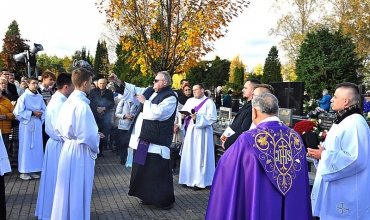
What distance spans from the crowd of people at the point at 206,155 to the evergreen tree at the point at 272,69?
1656 inches

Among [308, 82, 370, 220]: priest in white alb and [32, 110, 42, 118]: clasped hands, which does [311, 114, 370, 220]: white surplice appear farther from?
[32, 110, 42, 118]: clasped hands

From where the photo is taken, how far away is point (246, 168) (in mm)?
3348

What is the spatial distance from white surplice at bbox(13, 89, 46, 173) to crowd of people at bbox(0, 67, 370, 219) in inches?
0.9

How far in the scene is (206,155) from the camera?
862cm

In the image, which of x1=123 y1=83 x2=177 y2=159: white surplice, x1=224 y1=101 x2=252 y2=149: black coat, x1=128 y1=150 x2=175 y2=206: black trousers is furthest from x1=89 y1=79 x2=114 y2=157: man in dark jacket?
x1=224 y1=101 x2=252 y2=149: black coat

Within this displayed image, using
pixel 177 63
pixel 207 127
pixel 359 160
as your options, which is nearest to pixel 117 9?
pixel 177 63

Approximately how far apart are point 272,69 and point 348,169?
52.0 metres

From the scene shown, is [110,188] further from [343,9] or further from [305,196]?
[343,9]

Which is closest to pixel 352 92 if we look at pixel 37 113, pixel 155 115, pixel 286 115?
pixel 155 115

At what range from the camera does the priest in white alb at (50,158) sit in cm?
566

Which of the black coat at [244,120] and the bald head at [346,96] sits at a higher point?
the bald head at [346,96]

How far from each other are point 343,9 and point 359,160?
38546 mm

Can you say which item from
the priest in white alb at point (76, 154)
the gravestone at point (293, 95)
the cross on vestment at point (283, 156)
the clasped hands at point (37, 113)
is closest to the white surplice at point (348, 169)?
the cross on vestment at point (283, 156)

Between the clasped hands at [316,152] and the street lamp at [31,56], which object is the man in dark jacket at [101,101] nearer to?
the street lamp at [31,56]
